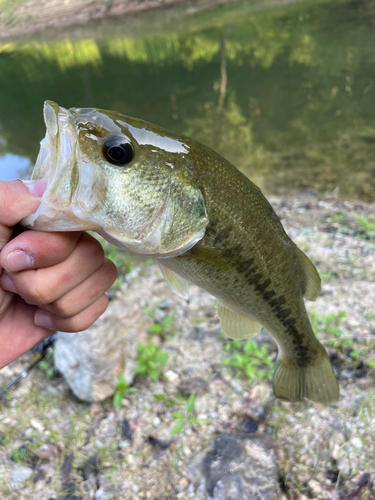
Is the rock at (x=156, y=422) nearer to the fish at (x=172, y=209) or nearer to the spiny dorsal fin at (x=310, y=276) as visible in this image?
the fish at (x=172, y=209)

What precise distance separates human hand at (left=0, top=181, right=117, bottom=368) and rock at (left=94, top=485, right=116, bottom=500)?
3.85ft

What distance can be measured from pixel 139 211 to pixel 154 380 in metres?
2.01

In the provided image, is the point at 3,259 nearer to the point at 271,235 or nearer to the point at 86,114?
the point at 86,114

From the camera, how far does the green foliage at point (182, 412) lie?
8.11ft

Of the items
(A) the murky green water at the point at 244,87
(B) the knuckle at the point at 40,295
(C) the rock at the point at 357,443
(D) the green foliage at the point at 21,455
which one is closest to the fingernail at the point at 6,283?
(B) the knuckle at the point at 40,295

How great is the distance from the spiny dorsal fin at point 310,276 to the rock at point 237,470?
1107 mm

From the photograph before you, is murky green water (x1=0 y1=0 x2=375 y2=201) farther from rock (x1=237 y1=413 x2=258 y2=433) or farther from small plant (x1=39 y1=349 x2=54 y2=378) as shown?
small plant (x1=39 y1=349 x2=54 y2=378)

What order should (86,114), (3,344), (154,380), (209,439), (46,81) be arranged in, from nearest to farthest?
(86,114)
(3,344)
(209,439)
(154,380)
(46,81)

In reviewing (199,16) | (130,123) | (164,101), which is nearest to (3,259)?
(130,123)

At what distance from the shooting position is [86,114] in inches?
51.3

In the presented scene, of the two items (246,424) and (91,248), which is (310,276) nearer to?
(91,248)

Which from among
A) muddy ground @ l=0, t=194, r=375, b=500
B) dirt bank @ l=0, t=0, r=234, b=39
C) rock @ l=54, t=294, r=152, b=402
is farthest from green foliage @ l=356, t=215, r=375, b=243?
dirt bank @ l=0, t=0, r=234, b=39

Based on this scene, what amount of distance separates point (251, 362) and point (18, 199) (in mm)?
2259

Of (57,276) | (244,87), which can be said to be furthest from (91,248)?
(244,87)
